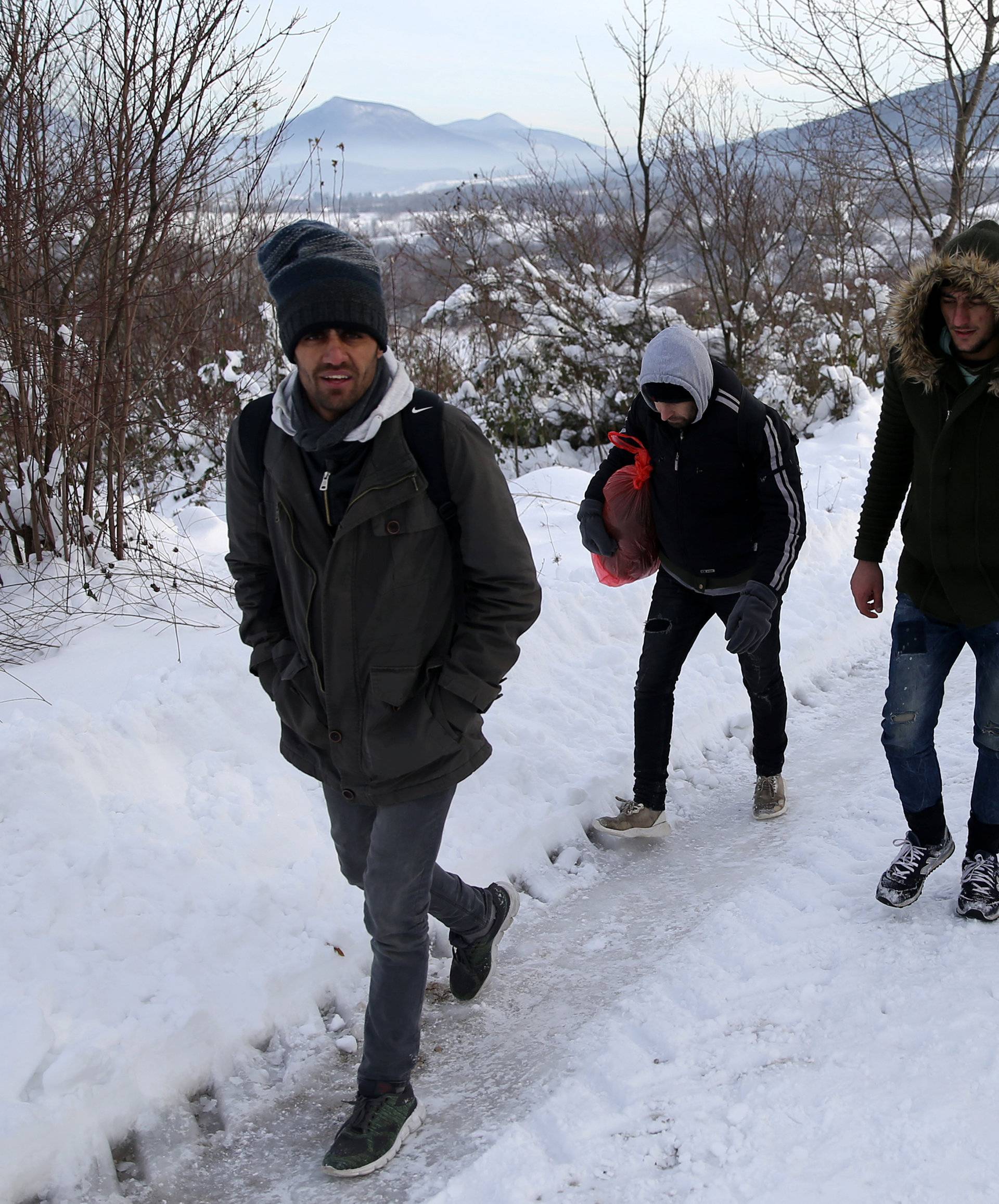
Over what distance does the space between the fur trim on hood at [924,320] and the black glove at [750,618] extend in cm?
88

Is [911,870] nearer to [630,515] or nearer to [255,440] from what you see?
[630,515]

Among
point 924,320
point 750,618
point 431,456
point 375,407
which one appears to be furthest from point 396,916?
point 924,320

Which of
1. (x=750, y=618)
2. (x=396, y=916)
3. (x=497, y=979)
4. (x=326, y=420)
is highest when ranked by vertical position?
(x=326, y=420)

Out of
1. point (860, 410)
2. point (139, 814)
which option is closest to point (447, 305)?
point (860, 410)

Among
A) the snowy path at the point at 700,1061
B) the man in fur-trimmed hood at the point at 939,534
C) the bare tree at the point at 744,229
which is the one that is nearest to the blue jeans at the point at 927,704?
the man in fur-trimmed hood at the point at 939,534

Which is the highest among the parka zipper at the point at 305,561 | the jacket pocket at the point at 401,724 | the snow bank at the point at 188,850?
the parka zipper at the point at 305,561

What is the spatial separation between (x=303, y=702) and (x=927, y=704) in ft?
6.36

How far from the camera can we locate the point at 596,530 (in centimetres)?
386

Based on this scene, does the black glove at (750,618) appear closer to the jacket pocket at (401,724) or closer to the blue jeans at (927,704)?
the blue jeans at (927,704)

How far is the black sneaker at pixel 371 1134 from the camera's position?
2.46 metres

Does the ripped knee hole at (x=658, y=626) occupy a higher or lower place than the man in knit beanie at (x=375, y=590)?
lower

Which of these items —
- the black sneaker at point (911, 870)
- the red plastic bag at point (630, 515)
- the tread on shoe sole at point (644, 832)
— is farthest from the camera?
the tread on shoe sole at point (644, 832)

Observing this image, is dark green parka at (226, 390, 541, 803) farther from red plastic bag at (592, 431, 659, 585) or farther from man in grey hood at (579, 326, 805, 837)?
red plastic bag at (592, 431, 659, 585)

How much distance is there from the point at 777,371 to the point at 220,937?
10492 mm
